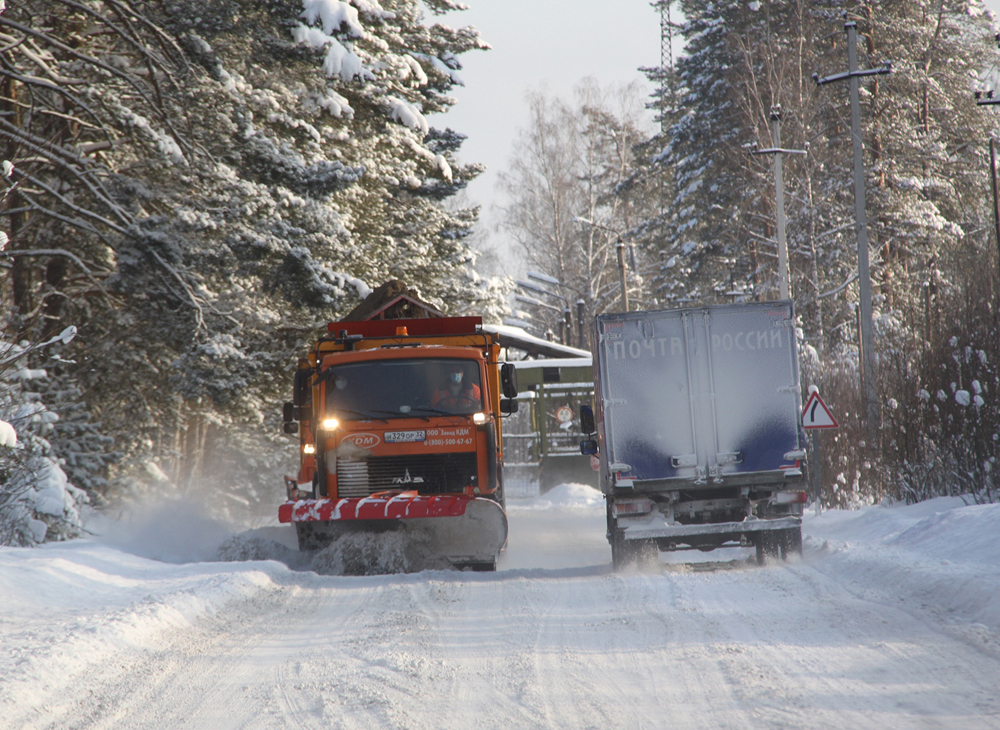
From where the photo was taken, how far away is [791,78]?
1262 inches

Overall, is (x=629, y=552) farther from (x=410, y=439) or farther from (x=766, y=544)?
(x=410, y=439)

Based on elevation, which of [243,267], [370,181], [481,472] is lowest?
[481,472]

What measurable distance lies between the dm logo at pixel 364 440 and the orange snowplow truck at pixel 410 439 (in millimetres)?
12

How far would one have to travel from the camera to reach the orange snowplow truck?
36.1 feet

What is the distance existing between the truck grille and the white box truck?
1803 mm

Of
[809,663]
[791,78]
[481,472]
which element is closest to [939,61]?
[791,78]

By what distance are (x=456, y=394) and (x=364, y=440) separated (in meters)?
1.26

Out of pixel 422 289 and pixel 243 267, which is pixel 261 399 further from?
pixel 422 289

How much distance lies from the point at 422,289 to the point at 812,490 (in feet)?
34.7

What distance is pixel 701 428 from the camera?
10.9 meters

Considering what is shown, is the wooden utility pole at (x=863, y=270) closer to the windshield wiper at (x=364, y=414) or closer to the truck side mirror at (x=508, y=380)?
the truck side mirror at (x=508, y=380)

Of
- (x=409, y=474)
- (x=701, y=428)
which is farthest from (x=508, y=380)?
(x=701, y=428)

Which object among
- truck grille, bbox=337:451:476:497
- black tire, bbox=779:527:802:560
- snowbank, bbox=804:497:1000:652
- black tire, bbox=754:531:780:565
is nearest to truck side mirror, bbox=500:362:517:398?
truck grille, bbox=337:451:476:497

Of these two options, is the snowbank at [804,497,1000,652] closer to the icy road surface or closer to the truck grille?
the icy road surface
